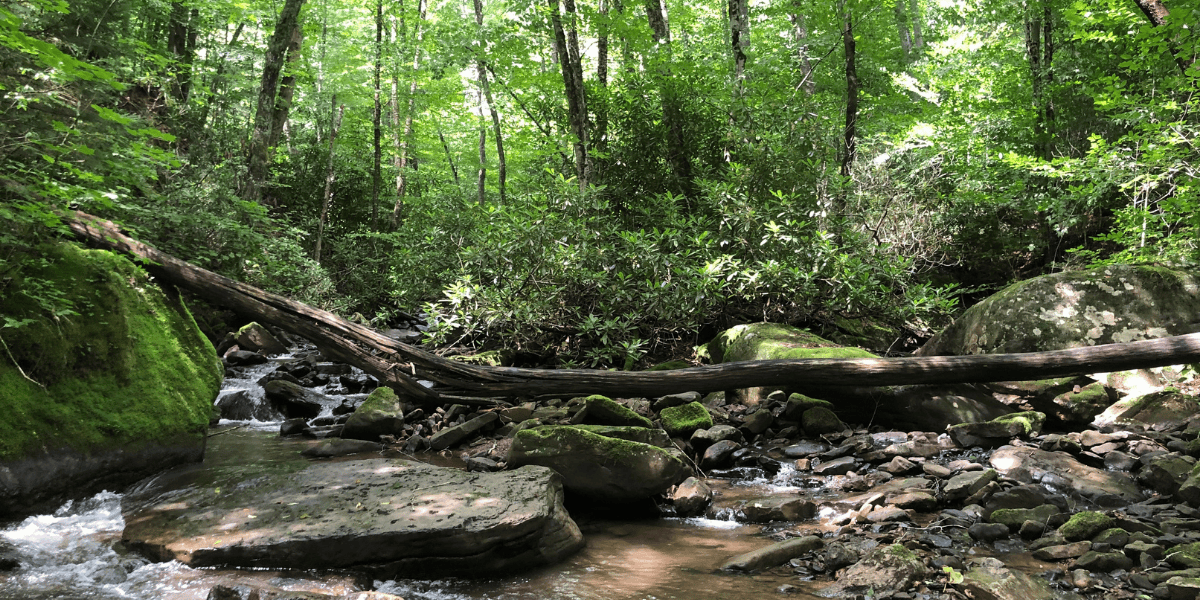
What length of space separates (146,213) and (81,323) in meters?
4.05

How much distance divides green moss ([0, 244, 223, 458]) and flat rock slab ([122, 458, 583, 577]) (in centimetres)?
79

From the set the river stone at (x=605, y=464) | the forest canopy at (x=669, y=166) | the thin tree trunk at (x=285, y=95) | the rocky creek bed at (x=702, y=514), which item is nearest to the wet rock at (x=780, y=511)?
the rocky creek bed at (x=702, y=514)

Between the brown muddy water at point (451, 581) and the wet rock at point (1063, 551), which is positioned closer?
the brown muddy water at point (451, 581)

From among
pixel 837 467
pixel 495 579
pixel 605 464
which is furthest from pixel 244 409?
pixel 837 467

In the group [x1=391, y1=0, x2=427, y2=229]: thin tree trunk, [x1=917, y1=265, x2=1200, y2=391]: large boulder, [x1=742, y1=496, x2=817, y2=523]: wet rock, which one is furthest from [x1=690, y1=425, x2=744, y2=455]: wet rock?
[x1=391, y1=0, x2=427, y2=229]: thin tree trunk

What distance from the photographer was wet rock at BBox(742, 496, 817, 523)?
15.6ft

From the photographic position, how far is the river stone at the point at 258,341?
415 inches

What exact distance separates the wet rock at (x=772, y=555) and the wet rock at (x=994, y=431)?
2.65 m

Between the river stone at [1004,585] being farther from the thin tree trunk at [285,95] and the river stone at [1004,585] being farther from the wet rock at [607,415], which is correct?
the thin tree trunk at [285,95]

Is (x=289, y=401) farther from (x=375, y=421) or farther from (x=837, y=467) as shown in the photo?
(x=837, y=467)

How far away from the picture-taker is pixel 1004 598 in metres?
3.18

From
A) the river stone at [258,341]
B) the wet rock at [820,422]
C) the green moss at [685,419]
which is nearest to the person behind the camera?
the green moss at [685,419]

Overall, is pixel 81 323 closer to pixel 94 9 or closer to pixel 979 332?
pixel 94 9

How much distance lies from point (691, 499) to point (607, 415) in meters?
1.39
